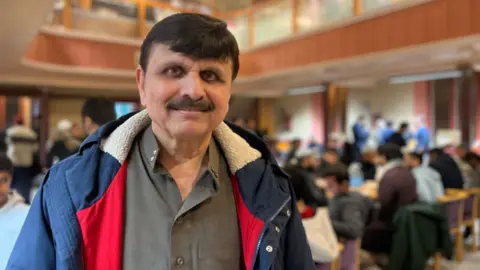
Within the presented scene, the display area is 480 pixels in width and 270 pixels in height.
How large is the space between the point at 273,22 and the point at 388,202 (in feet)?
18.9

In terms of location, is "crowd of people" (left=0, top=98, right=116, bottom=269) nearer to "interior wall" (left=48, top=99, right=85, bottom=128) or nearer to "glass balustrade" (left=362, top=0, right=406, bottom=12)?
"glass balustrade" (left=362, top=0, right=406, bottom=12)

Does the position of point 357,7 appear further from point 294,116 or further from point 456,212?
point 294,116

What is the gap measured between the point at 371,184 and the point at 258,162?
467 cm

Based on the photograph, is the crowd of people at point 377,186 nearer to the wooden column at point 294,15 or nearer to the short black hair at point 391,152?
the short black hair at point 391,152

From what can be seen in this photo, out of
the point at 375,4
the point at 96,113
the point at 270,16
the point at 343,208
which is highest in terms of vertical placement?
the point at 270,16

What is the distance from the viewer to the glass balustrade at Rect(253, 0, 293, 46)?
8391mm

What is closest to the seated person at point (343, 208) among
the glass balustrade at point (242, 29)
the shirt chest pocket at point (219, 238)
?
the shirt chest pocket at point (219, 238)

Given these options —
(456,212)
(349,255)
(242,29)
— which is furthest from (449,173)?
(242,29)

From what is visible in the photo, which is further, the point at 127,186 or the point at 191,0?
the point at 191,0

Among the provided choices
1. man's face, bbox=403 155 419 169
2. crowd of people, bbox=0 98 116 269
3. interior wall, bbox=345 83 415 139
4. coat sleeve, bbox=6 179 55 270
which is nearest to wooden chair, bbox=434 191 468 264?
man's face, bbox=403 155 419 169

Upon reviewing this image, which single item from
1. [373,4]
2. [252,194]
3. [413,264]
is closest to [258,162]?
[252,194]

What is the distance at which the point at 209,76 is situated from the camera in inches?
38.1

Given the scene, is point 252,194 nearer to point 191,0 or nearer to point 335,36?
point 335,36

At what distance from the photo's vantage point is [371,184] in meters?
5.44
